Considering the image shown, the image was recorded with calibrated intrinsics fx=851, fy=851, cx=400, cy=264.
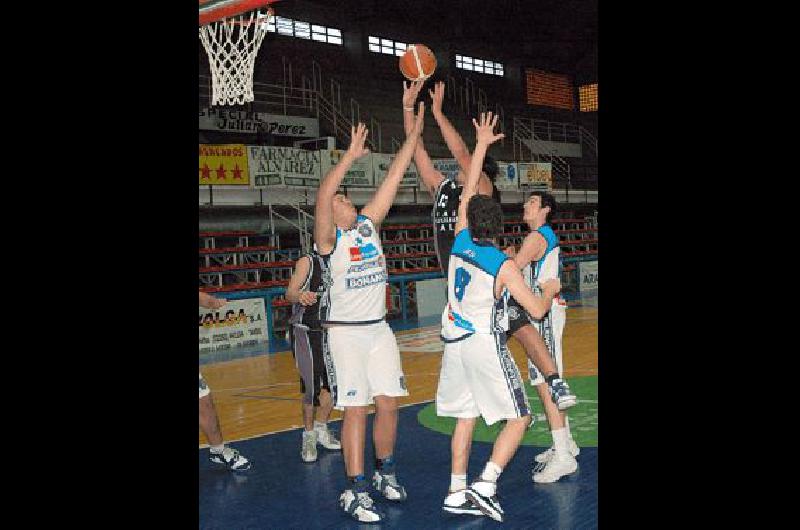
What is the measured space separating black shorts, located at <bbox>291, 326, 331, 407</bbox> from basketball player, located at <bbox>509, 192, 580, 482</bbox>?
1600 millimetres

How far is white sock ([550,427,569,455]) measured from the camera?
5980 mm

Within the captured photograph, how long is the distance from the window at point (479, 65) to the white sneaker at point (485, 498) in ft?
87.1

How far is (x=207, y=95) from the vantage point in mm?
19750

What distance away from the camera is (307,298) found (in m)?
6.57

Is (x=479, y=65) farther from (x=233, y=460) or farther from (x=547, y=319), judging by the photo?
(x=233, y=460)

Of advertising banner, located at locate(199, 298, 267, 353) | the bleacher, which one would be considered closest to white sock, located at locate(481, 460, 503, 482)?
the bleacher

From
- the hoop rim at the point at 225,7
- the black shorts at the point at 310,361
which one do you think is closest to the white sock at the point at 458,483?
the black shorts at the point at 310,361

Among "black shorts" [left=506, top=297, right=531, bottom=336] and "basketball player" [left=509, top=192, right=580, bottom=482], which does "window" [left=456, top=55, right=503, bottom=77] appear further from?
"black shorts" [left=506, top=297, right=531, bottom=336]

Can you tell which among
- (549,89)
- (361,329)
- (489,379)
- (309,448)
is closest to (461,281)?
(489,379)

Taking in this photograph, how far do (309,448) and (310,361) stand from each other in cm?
70

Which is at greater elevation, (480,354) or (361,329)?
(361,329)

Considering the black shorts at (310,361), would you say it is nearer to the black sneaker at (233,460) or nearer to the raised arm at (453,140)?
the black sneaker at (233,460)
